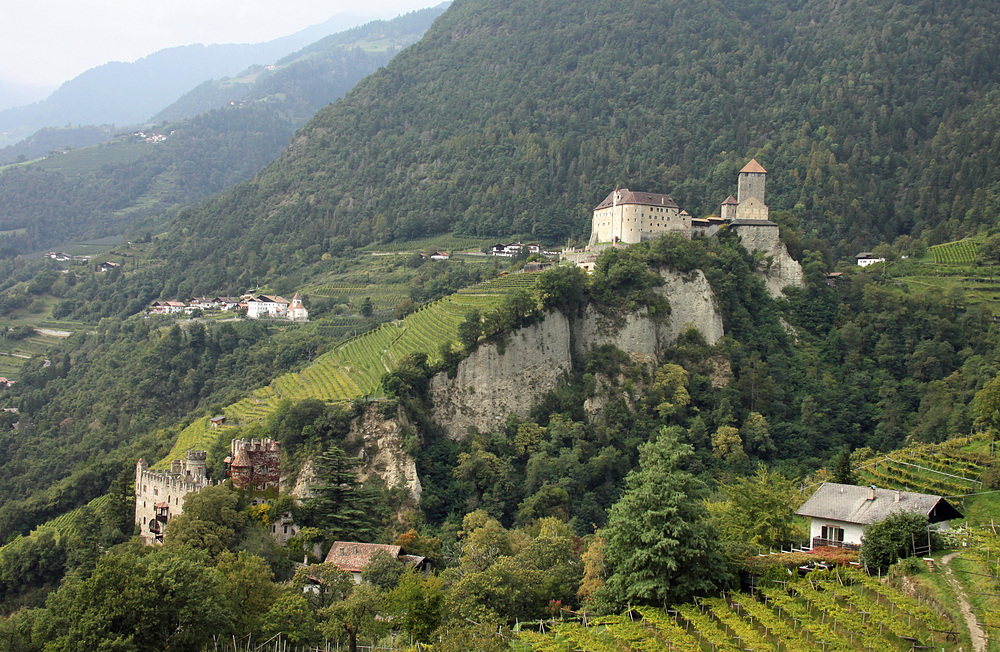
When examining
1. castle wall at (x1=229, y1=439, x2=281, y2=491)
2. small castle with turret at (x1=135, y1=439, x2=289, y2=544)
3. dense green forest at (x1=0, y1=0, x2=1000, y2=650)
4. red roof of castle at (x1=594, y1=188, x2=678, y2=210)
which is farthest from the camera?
red roof of castle at (x1=594, y1=188, x2=678, y2=210)

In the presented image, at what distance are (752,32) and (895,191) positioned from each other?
127 feet

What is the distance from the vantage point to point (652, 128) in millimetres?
113250

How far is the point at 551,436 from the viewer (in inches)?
2025

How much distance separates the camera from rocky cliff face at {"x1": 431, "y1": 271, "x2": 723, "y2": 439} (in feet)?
170

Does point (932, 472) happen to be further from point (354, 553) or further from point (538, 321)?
point (538, 321)

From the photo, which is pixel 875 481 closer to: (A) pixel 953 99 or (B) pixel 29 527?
(B) pixel 29 527

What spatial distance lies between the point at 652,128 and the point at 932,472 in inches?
3373

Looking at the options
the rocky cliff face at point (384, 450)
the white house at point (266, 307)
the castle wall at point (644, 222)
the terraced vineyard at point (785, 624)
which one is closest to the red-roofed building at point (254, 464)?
the rocky cliff face at point (384, 450)

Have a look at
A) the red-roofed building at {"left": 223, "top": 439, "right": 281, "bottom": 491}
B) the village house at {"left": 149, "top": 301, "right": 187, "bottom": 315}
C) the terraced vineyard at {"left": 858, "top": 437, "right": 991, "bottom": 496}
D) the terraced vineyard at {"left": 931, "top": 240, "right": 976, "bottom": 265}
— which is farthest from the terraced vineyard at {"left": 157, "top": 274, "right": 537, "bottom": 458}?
the terraced vineyard at {"left": 931, "top": 240, "right": 976, "bottom": 265}

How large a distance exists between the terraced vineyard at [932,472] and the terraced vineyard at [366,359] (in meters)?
27.3

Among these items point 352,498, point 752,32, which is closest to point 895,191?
point 752,32

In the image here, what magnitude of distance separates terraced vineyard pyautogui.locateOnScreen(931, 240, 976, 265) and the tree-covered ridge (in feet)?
18.9

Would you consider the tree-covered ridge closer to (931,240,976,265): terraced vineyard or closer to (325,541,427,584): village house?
(931,240,976,265): terraced vineyard

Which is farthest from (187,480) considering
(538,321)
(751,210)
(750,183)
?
(750,183)
